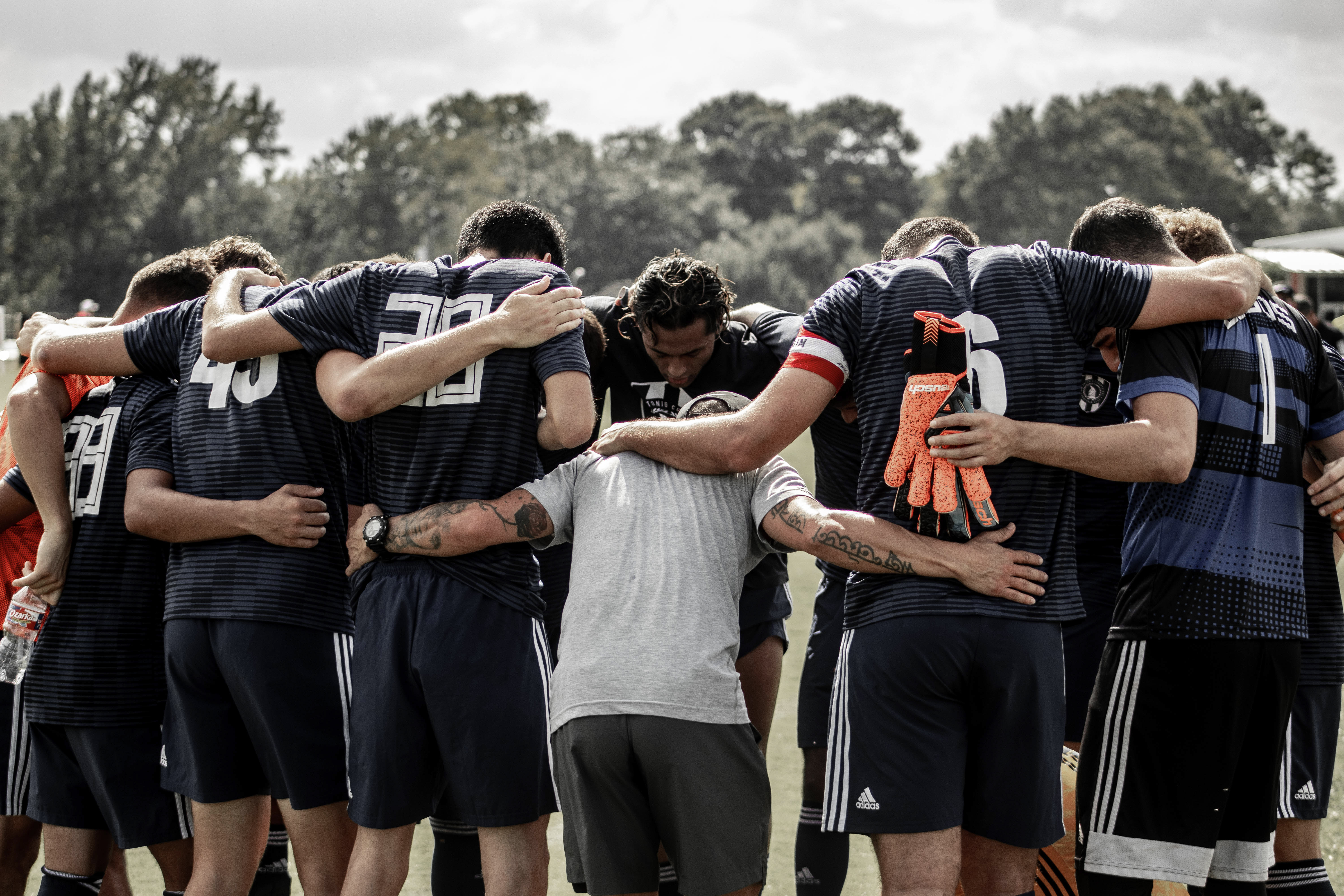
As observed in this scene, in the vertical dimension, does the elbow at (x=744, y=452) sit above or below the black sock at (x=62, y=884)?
above

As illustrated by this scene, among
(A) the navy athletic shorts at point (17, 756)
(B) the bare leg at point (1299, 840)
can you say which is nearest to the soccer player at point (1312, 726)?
(B) the bare leg at point (1299, 840)

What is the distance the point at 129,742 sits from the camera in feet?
11.4

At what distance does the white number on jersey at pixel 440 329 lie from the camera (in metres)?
3.12

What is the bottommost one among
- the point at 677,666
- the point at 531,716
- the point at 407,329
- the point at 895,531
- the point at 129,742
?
the point at 129,742

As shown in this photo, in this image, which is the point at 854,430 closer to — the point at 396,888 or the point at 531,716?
the point at 531,716

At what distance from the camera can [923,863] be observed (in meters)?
2.76

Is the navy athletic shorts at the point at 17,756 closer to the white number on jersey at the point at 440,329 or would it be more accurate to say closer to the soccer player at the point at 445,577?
the soccer player at the point at 445,577

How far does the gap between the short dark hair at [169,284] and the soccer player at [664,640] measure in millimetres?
1487

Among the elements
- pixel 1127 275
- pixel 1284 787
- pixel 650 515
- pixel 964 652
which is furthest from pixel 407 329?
pixel 1284 787

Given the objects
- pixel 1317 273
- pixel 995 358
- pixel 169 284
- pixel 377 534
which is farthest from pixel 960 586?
pixel 1317 273

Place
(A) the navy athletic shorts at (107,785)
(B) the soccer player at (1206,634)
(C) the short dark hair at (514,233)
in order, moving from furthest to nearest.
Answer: (C) the short dark hair at (514,233) < (A) the navy athletic shorts at (107,785) < (B) the soccer player at (1206,634)

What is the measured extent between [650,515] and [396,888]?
124cm

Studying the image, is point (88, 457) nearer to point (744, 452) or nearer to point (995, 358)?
point (744, 452)

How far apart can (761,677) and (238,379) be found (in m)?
2.24
